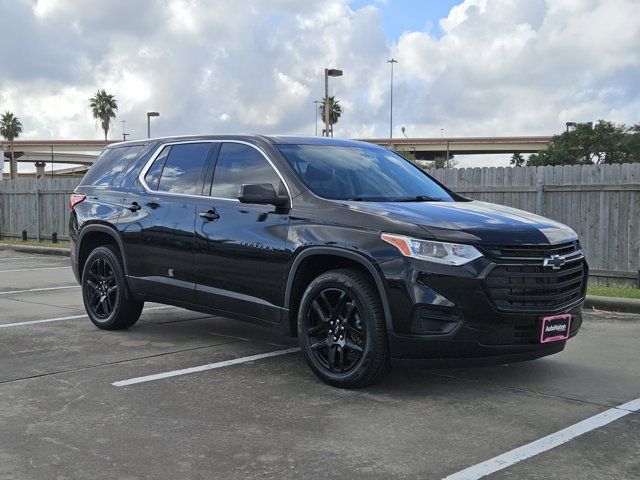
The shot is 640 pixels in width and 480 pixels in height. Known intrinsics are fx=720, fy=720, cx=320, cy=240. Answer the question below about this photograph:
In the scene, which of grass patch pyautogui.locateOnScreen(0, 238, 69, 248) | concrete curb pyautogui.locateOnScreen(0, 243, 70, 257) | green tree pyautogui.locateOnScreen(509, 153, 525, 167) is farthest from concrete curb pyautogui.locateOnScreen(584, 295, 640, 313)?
green tree pyautogui.locateOnScreen(509, 153, 525, 167)

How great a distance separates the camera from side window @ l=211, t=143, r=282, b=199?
5.89m

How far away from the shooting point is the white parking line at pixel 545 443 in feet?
12.0

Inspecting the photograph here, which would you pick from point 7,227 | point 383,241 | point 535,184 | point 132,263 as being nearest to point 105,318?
point 132,263

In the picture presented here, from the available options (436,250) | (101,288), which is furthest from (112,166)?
(436,250)

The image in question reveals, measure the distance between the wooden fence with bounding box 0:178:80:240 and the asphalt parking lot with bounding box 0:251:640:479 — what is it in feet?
47.4

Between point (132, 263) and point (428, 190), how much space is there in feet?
9.56

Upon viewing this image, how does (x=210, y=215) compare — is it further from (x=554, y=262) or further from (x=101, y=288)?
(x=554, y=262)

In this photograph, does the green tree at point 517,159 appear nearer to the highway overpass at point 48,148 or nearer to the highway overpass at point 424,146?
the highway overpass at point 424,146

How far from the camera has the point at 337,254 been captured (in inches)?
200

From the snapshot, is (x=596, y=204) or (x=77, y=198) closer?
(x=77, y=198)

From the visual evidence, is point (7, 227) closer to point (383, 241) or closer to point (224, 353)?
point (224, 353)

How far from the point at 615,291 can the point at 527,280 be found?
19.2 ft

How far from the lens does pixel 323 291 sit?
17.1 ft

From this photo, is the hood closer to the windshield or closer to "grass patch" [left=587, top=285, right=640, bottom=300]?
the windshield
